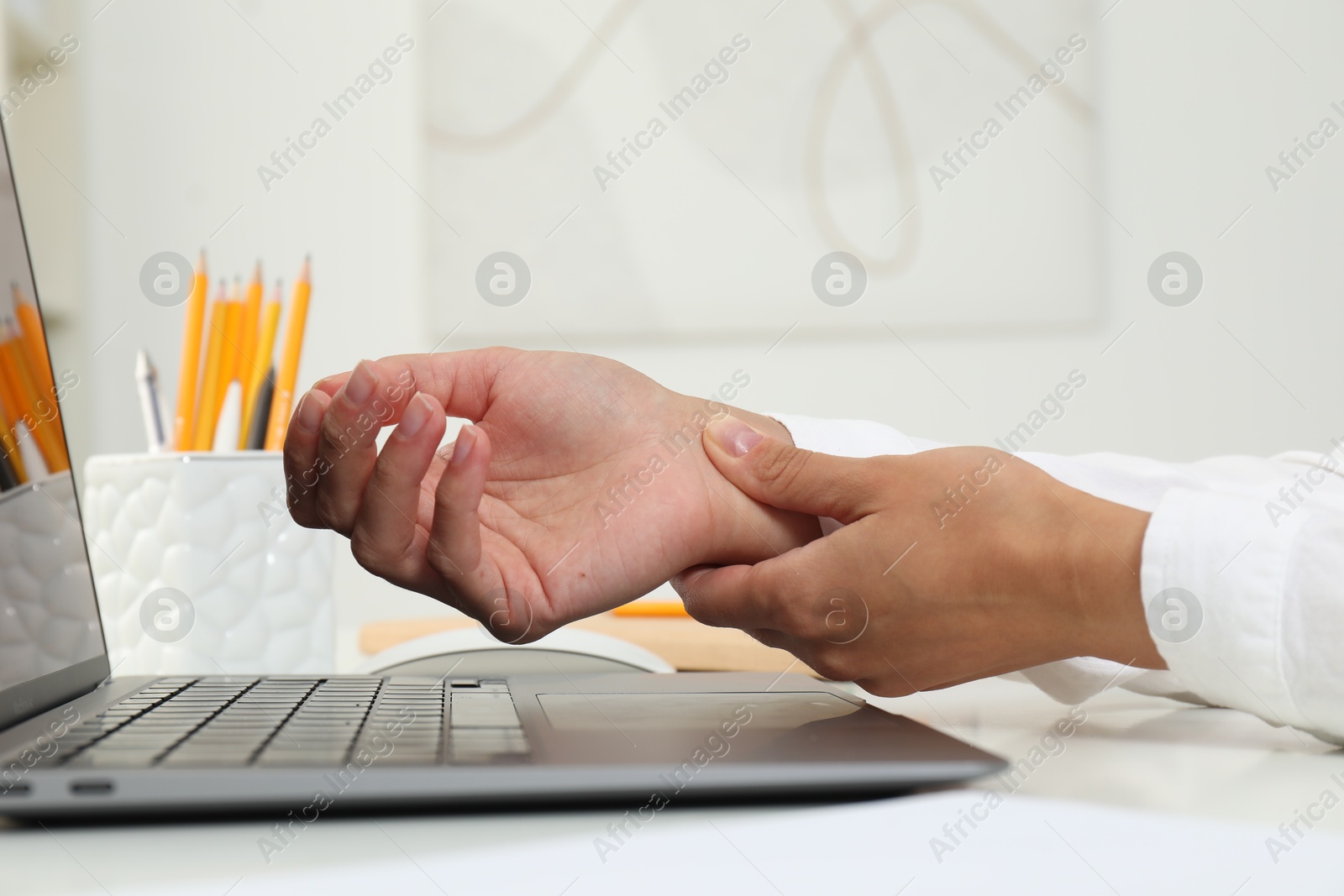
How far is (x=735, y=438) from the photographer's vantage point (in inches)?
23.5

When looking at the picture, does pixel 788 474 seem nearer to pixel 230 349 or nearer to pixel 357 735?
pixel 357 735

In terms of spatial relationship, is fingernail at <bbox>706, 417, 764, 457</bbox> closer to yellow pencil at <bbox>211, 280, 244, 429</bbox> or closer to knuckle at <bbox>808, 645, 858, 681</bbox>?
knuckle at <bbox>808, 645, 858, 681</bbox>

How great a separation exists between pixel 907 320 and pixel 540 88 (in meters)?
0.65

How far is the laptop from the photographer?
0.24 meters

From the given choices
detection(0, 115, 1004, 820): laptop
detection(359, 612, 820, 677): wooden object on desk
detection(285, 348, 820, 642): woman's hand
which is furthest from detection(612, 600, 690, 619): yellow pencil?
detection(0, 115, 1004, 820): laptop

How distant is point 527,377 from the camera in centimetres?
61

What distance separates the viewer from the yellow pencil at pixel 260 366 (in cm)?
72

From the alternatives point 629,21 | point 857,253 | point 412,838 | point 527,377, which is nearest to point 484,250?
point 629,21

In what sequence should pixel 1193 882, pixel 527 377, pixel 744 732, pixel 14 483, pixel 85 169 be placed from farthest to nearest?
pixel 85 169
pixel 527 377
pixel 14 483
pixel 744 732
pixel 1193 882

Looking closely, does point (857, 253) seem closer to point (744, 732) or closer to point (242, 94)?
point (242, 94)

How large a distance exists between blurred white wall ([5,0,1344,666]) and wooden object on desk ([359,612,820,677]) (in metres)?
0.62

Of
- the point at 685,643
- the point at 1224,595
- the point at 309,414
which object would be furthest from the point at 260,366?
the point at 1224,595

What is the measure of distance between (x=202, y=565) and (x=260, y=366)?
17cm

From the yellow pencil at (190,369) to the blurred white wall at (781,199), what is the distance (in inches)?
29.5
